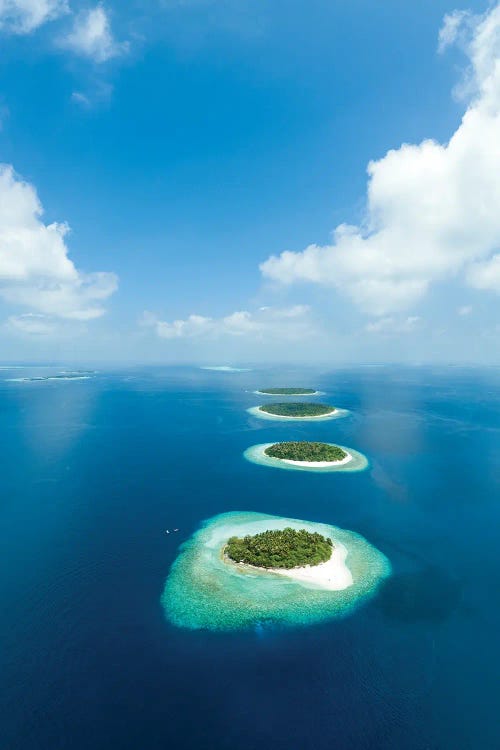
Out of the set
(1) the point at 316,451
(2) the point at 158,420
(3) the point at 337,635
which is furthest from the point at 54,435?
(3) the point at 337,635

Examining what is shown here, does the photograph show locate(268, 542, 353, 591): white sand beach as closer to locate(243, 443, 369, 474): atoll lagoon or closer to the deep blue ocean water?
the deep blue ocean water

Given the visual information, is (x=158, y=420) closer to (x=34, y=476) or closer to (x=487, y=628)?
(x=34, y=476)

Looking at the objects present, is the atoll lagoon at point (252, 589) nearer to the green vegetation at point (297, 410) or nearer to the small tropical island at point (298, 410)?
the small tropical island at point (298, 410)

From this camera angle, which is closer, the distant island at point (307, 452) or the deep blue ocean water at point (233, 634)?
the deep blue ocean water at point (233, 634)

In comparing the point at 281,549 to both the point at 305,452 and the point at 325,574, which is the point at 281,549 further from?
the point at 305,452

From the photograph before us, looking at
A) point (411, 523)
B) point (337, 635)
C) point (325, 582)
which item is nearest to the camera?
point (337, 635)

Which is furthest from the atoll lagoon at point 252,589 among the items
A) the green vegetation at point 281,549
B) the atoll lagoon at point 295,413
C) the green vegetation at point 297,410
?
the green vegetation at point 297,410

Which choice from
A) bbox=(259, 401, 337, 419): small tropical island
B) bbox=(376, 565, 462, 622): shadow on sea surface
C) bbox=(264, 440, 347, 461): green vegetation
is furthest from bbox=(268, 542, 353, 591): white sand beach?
bbox=(259, 401, 337, 419): small tropical island
